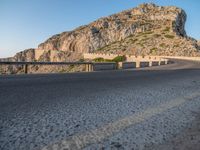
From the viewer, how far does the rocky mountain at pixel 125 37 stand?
5103 inches

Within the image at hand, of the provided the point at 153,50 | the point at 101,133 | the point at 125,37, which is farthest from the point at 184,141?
the point at 125,37

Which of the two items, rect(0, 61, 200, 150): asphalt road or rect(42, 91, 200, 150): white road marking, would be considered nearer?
rect(42, 91, 200, 150): white road marking

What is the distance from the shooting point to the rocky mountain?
129625 mm

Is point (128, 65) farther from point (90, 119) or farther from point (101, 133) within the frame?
point (101, 133)

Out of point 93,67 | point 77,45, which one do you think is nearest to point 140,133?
point 93,67

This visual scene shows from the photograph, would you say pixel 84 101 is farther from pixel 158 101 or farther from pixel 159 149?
pixel 159 149

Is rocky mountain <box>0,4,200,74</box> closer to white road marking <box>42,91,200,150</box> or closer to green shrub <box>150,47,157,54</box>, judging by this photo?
green shrub <box>150,47,157,54</box>

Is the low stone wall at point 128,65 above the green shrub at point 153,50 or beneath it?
beneath

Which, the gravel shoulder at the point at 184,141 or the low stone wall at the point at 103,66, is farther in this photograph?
the low stone wall at the point at 103,66

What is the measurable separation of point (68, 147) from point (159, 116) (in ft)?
10.4

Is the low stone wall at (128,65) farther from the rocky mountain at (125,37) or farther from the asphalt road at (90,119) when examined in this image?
the rocky mountain at (125,37)

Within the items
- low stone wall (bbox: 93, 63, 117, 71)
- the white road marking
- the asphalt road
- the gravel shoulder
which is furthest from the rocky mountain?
the gravel shoulder

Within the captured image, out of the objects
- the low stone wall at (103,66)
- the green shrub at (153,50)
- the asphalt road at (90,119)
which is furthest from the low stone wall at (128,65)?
the green shrub at (153,50)

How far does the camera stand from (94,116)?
640 centimetres
